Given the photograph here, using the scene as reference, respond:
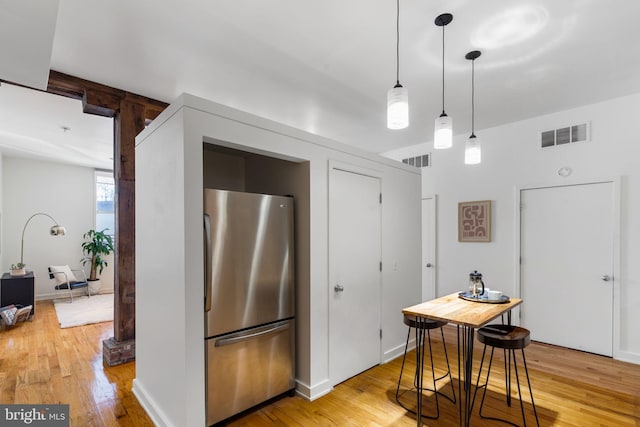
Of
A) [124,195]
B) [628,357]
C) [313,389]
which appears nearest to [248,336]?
[313,389]

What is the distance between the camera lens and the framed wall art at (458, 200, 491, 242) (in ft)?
15.4

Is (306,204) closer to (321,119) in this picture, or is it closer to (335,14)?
(335,14)

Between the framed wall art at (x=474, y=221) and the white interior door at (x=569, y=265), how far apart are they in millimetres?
433

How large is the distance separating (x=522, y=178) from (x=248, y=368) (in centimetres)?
414

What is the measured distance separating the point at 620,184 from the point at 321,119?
361 centimetres

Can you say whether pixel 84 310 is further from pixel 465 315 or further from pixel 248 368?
pixel 465 315

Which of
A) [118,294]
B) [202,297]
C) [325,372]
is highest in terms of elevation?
[202,297]

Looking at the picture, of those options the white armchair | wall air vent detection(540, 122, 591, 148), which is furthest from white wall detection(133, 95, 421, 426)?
the white armchair

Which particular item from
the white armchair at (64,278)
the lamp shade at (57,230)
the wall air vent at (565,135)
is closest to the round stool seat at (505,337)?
the wall air vent at (565,135)

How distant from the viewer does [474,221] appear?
15.9 ft

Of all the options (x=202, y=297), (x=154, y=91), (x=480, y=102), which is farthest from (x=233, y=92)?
(x=480, y=102)

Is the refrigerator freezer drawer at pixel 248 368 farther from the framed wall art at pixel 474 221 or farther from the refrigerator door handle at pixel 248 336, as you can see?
the framed wall art at pixel 474 221

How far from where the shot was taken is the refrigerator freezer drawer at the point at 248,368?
7.63ft

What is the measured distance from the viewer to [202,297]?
218cm
